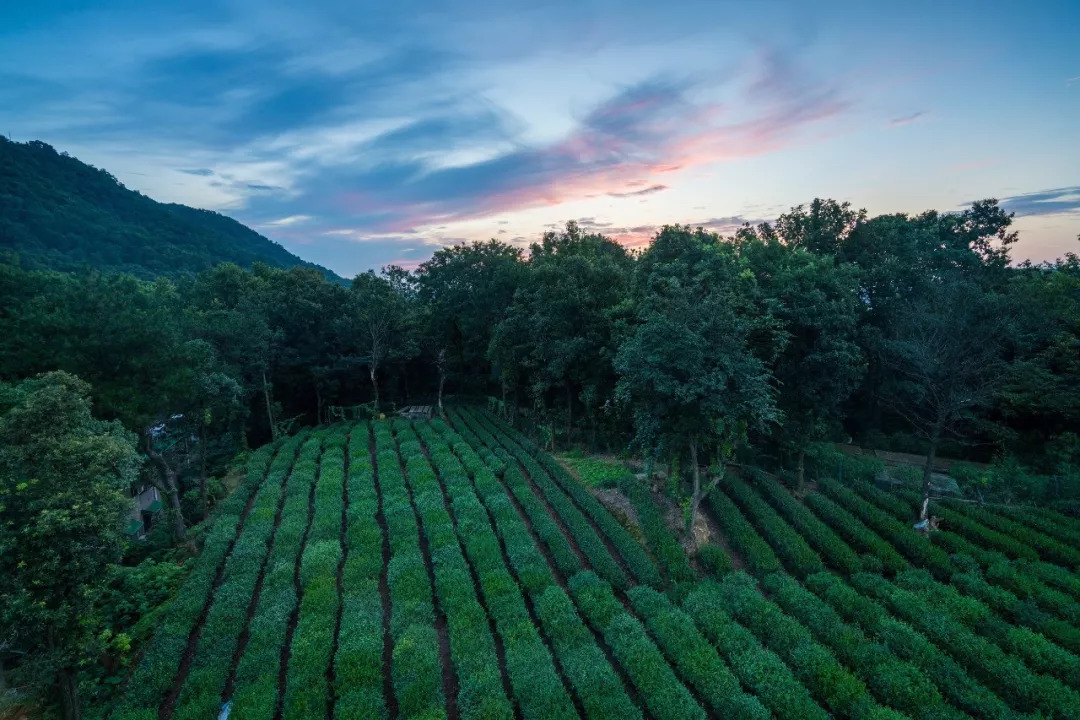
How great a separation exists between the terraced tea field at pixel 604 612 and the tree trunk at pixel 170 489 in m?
2.01

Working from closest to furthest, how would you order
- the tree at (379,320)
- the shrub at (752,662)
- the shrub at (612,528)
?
the shrub at (752,662), the shrub at (612,528), the tree at (379,320)

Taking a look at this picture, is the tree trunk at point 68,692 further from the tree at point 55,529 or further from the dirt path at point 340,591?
the dirt path at point 340,591

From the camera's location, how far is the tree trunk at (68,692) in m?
9.52

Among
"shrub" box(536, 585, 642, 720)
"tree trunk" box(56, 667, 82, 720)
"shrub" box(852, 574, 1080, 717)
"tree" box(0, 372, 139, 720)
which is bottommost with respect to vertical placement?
"shrub" box(852, 574, 1080, 717)

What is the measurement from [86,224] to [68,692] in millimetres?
134232

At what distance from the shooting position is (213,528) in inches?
725

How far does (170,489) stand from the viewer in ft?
67.1

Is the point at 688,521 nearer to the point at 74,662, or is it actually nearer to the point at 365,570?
the point at 365,570

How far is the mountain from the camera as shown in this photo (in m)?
90.3

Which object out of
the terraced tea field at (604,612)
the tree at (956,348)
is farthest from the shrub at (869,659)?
the tree at (956,348)

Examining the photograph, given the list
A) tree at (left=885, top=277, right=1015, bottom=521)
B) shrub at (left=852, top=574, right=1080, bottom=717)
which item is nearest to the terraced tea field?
shrub at (left=852, top=574, right=1080, bottom=717)

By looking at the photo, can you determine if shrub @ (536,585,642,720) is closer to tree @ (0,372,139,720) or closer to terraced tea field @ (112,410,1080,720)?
terraced tea field @ (112,410,1080,720)

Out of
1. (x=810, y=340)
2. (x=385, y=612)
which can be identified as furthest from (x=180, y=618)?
(x=810, y=340)

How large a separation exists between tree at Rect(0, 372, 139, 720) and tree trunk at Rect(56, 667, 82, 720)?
0.02m
